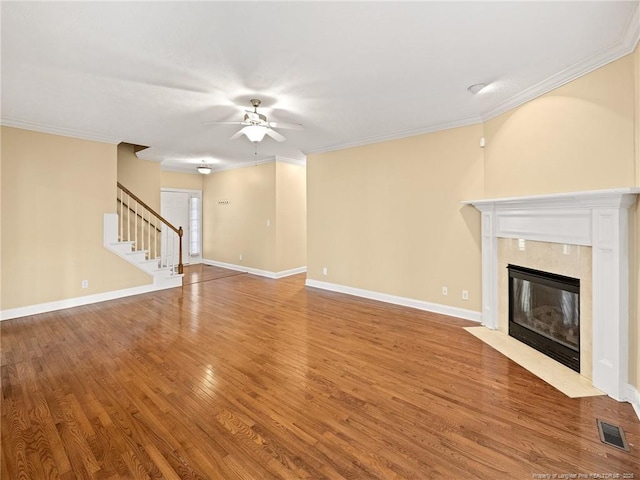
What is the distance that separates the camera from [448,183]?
4324 millimetres

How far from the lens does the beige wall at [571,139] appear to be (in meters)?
2.46

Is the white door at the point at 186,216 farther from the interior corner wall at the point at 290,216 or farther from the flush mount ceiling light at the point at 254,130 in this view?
the flush mount ceiling light at the point at 254,130

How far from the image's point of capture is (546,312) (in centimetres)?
318

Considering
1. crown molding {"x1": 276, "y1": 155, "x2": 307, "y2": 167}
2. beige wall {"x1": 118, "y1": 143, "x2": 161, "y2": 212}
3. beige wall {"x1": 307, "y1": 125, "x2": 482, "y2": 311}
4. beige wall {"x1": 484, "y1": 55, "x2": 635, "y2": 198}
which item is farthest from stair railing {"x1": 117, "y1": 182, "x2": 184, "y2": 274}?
beige wall {"x1": 484, "y1": 55, "x2": 635, "y2": 198}

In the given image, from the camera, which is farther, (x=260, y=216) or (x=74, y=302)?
(x=260, y=216)

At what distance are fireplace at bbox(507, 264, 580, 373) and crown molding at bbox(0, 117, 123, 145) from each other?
20.6ft

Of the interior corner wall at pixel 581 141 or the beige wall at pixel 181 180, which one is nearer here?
the interior corner wall at pixel 581 141

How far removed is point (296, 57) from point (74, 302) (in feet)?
16.6

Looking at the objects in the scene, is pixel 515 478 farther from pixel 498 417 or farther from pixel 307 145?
pixel 307 145

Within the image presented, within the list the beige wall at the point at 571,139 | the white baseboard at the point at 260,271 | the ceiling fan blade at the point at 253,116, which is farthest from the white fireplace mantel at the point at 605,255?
the white baseboard at the point at 260,271

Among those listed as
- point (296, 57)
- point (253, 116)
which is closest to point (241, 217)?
point (253, 116)

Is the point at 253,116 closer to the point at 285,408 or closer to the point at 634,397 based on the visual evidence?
the point at 285,408

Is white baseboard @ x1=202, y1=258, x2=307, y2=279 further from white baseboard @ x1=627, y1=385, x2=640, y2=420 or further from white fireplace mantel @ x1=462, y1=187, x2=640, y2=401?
white baseboard @ x1=627, y1=385, x2=640, y2=420

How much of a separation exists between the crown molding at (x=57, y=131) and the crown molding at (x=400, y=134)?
3.43m
